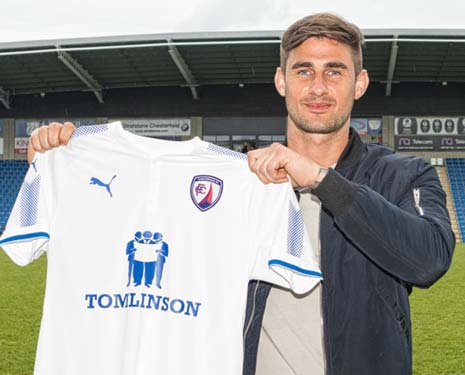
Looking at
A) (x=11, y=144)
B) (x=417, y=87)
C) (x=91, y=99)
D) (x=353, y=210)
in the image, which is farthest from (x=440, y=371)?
(x=11, y=144)

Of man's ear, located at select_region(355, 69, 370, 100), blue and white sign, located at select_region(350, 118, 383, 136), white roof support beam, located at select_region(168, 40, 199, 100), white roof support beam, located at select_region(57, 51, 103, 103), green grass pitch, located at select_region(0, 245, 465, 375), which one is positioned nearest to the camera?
man's ear, located at select_region(355, 69, 370, 100)

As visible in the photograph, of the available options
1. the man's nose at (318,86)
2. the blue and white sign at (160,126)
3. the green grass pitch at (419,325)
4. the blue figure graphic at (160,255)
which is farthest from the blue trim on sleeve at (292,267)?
the blue and white sign at (160,126)

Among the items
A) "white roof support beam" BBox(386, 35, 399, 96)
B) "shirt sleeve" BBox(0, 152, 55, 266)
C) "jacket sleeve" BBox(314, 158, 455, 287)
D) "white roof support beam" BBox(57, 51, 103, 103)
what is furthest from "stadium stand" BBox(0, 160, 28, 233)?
"jacket sleeve" BBox(314, 158, 455, 287)

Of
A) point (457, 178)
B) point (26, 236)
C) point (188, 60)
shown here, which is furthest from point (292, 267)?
point (457, 178)

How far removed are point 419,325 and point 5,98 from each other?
75.3 feet

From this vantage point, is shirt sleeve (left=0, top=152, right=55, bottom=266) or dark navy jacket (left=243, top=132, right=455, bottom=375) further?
shirt sleeve (left=0, top=152, right=55, bottom=266)

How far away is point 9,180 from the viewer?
26312mm

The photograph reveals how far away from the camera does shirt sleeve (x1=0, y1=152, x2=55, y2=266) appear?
7.83 feet

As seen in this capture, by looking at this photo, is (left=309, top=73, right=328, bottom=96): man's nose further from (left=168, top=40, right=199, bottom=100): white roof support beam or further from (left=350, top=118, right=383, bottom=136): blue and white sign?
(left=350, top=118, right=383, bottom=136): blue and white sign

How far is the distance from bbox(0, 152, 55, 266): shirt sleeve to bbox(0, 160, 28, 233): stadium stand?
24.3 metres

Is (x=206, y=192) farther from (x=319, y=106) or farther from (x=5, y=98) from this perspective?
(x=5, y=98)

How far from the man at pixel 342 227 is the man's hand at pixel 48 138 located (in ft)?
2.76

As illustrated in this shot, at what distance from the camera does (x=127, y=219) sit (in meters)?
2.36

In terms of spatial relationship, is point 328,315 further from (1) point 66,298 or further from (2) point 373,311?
(1) point 66,298
